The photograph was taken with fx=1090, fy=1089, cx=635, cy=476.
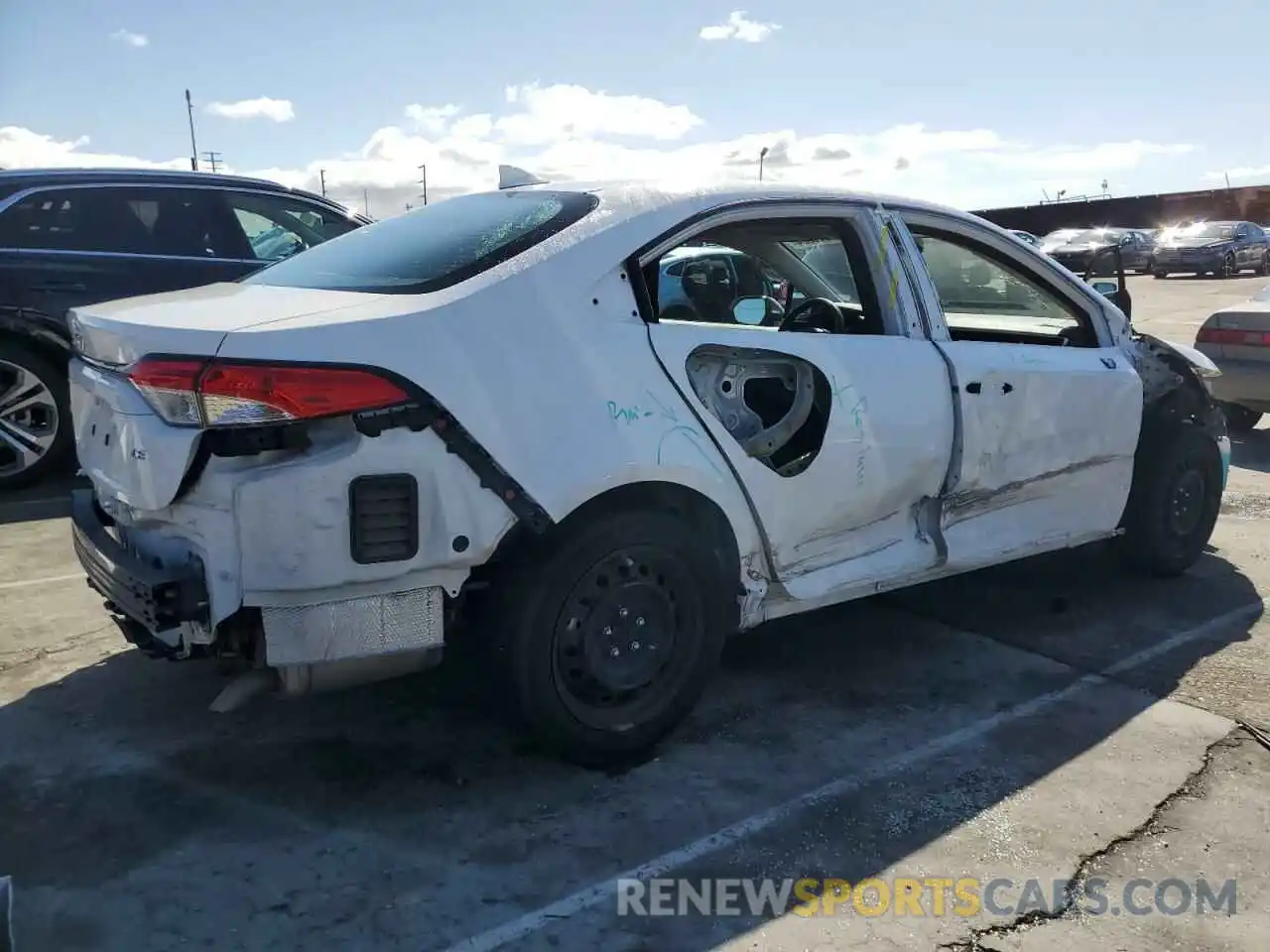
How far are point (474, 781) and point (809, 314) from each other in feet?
6.32

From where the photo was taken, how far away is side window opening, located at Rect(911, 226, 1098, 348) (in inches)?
160

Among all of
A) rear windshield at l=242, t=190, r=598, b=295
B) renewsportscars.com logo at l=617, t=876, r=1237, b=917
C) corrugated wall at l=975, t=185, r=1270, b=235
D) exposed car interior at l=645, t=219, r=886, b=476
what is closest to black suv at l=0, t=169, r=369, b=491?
rear windshield at l=242, t=190, r=598, b=295

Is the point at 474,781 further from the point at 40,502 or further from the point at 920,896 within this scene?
the point at 40,502

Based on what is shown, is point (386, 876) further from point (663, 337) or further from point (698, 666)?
point (663, 337)

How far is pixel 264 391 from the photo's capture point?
2.54 metres

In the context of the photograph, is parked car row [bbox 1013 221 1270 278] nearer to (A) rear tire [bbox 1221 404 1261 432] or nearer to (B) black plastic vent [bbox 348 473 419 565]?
(A) rear tire [bbox 1221 404 1261 432]

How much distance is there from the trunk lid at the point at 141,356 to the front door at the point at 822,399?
1054mm

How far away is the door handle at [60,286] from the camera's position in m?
6.30

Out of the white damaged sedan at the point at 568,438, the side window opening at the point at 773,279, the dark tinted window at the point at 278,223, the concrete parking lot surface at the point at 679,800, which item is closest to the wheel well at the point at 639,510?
the white damaged sedan at the point at 568,438

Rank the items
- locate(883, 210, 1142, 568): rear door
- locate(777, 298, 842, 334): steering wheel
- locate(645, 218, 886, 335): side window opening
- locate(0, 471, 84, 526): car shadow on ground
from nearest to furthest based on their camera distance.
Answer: locate(645, 218, 886, 335): side window opening < locate(777, 298, 842, 334): steering wheel < locate(883, 210, 1142, 568): rear door < locate(0, 471, 84, 526): car shadow on ground

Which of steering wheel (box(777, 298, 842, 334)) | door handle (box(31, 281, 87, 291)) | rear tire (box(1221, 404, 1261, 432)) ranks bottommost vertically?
rear tire (box(1221, 404, 1261, 432))

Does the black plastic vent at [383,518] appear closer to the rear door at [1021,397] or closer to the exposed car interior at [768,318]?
the exposed car interior at [768,318]

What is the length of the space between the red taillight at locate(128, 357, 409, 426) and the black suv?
4.35m

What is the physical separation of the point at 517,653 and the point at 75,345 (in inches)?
66.1
